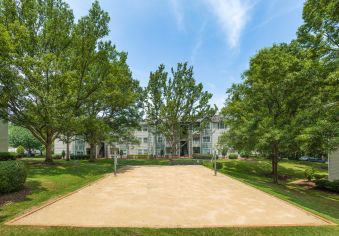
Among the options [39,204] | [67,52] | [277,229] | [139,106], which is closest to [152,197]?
[39,204]

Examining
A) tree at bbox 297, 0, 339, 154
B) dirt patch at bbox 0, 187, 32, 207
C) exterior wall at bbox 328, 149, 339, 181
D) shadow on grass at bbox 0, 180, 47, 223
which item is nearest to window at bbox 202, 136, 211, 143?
exterior wall at bbox 328, 149, 339, 181

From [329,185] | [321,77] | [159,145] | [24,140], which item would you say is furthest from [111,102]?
[24,140]

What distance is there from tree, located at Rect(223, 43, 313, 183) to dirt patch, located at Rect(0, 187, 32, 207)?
586 inches

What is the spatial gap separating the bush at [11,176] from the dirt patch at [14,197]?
27cm

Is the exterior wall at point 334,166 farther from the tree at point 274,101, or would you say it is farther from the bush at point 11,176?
the bush at point 11,176

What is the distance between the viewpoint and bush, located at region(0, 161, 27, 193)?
29.9 ft

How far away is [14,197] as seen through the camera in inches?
354

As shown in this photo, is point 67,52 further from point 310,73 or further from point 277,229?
point 277,229

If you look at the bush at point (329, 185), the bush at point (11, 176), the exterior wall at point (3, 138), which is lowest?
the bush at point (329, 185)

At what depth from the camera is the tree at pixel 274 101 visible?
49.0 ft

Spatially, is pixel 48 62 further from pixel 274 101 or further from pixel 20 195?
pixel 274 101

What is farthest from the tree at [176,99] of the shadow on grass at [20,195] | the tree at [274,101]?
the shadow on grass at [20,195]

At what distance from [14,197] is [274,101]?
19291 millimetres

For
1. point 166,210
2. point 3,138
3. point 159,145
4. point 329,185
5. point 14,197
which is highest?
point 3,138
